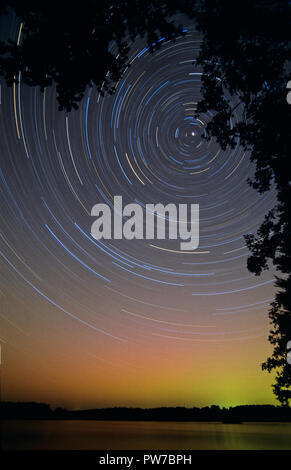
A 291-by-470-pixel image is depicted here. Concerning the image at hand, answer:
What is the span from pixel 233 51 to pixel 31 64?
4478mm

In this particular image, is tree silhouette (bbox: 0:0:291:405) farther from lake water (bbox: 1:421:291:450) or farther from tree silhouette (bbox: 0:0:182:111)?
lake water (bbox: 1:421:291:450)

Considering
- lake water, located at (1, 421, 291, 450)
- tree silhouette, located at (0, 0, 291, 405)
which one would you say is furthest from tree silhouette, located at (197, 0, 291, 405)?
lake water, located at (1, 421, 291, 450)

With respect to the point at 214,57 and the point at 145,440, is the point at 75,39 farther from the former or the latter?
the point at 145,440

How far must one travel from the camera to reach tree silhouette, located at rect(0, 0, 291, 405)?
6551mm

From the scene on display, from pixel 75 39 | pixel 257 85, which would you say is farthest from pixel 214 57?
pixel 75 39

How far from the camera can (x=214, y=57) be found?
26.6 feet

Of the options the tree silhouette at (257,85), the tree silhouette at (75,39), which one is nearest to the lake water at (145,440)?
the tree silhouette at (257,85)

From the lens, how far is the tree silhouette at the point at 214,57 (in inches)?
258

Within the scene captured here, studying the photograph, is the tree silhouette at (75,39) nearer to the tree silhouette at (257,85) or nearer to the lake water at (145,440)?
the tree silhouette at (257,85)

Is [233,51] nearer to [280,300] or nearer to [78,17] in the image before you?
[78,17]

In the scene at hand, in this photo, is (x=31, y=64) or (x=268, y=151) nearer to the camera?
(x=31, y=64)

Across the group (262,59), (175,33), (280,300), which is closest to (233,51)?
(262,59)
